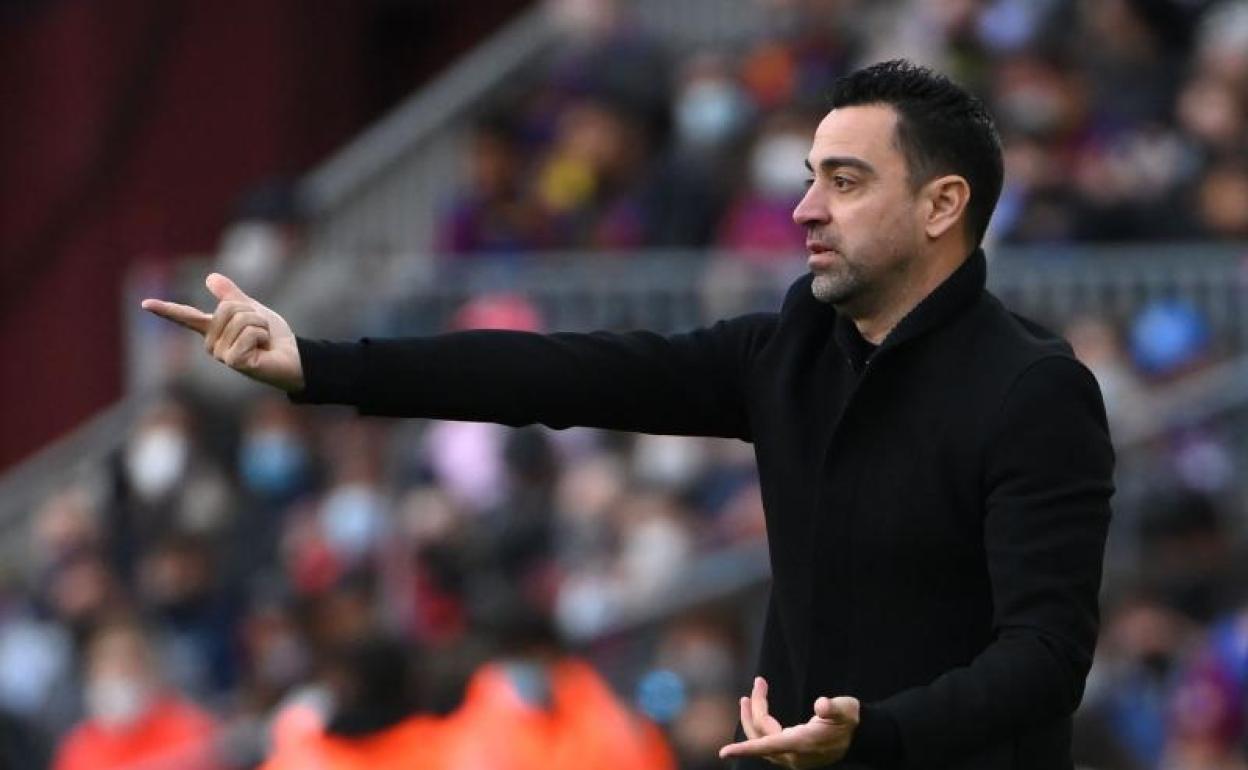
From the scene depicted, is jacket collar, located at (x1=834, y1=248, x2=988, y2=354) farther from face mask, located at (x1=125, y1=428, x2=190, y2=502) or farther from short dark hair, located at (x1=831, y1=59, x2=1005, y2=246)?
face mask, located at (x1=125, y1=428, x2=190, y2=502)

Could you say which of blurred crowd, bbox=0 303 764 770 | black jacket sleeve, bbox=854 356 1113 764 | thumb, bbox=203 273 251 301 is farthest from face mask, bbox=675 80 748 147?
black jacket sleeve, bbox=854 356 1113 764

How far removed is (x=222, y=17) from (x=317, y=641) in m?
6.74

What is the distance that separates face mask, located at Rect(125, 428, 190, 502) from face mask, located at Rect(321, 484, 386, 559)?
816mm

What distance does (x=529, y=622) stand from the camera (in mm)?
7578

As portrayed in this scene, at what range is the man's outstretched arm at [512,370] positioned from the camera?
4.46 m

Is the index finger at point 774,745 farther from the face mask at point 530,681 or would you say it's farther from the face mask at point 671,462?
the face mask at point 671,462

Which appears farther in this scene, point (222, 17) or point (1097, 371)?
point (222, 17)

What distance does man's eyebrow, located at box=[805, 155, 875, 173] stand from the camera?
4465mm

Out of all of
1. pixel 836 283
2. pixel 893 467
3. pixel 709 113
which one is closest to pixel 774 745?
pixel 893 467

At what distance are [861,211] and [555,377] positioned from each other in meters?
0.55

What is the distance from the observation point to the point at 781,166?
39.0 ft

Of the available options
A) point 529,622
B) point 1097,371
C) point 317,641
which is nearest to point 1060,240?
point 1097,371

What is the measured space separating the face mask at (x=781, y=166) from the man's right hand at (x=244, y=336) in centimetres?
732

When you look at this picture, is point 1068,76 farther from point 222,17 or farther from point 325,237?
point 222,17
